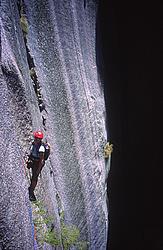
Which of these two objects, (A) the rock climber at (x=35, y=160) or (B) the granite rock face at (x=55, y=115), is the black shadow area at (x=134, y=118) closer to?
(B) the granite rock face at (x=55, y=115)

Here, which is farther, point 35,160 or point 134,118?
point 134,118

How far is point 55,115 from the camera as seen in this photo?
6.73 meters

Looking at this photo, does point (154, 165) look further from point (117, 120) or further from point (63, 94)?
point (63, 94)

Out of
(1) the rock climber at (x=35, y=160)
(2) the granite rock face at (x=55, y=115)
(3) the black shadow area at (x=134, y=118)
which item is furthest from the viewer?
(3) the black shadow area at (x=134, y=118)

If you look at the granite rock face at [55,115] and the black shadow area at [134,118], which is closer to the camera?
the granite rock face at [55,115]

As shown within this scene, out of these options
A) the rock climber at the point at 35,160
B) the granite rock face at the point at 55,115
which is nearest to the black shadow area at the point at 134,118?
the granite rock face at the point at 55,115

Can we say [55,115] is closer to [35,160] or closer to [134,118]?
Result: [35,160]

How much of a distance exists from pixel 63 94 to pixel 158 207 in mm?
7623

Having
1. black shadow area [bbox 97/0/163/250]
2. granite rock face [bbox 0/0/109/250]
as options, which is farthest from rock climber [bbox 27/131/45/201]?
black shadow area [bbox 97/0/163/250]

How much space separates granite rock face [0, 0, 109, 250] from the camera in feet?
14.1

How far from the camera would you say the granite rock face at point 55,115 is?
14.1 ft

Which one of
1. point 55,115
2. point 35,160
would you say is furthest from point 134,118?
point 35,160

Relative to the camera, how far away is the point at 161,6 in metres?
10.9

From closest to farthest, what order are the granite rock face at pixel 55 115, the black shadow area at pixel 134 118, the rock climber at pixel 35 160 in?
the granite rock face at pixel 55 115
the rock climber at pixel 35 160
the black shadow area at pixel 134 118
